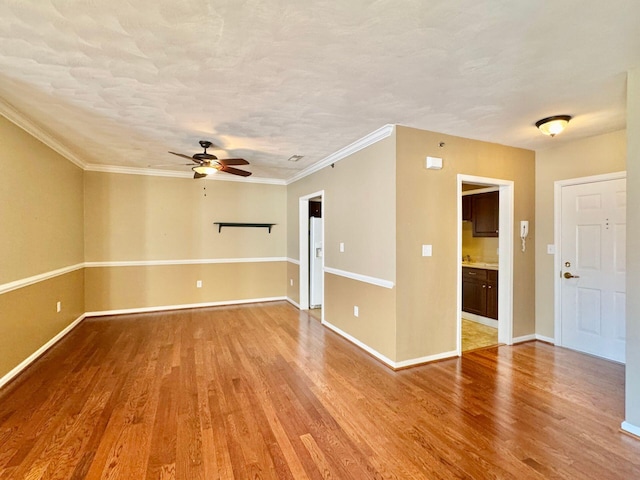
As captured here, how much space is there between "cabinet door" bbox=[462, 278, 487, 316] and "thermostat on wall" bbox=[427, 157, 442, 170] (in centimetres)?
236

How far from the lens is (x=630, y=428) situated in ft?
6.99

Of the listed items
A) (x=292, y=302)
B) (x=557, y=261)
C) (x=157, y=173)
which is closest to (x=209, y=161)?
(x=157, y=173)

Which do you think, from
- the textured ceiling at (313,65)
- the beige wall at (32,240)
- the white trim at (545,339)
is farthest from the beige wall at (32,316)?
the white trim at (545,339)

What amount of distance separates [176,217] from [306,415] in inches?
176

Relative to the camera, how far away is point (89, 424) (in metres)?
2.24

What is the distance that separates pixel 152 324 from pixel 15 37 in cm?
395

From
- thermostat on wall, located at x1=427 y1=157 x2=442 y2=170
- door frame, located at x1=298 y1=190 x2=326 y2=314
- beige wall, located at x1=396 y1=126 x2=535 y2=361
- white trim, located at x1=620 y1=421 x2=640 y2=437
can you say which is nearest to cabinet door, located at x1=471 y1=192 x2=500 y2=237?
beige wall, located at x1=396 y1=126 x2=535 y2=361

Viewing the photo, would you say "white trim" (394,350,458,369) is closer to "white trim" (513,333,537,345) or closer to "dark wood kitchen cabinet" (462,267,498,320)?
"white trim" (513,333,537,345)

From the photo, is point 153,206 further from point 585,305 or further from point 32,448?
point 585,305

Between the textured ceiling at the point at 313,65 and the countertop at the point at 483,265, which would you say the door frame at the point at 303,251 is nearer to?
the textured ceiling at the point at 313,65

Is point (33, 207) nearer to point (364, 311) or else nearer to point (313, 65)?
point (313, 65)

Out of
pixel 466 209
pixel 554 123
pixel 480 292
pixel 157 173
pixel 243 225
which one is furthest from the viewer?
pixel 243 225

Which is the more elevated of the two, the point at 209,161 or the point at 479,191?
the point at 209,161

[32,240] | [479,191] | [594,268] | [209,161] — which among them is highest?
[209,161]
